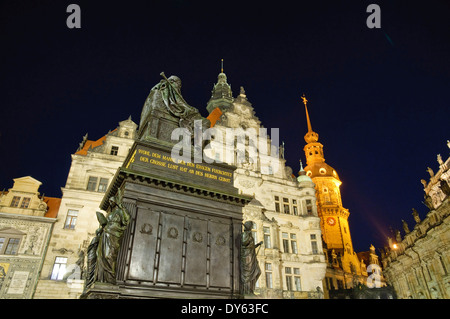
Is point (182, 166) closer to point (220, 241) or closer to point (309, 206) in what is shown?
point (220, 241)

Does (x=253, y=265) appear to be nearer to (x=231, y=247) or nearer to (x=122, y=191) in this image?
(x=231, y=247)

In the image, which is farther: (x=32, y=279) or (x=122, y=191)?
(x=32, y=279)

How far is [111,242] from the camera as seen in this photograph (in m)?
8.47

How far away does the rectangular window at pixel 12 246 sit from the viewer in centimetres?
1966

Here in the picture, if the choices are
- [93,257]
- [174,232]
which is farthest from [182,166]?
[93,257]

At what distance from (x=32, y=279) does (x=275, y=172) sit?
788 inches

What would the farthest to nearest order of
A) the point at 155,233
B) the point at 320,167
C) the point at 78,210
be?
the point at 320,167
the point at 78,210
the point at 155,233

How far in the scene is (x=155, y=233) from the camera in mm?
9391

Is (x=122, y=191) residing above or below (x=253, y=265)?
above

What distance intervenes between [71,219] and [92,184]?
9.18ft

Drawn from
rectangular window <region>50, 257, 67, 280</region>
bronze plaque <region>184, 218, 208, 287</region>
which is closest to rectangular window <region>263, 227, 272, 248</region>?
rectangular window <region>50, 257, 67, 280</region>

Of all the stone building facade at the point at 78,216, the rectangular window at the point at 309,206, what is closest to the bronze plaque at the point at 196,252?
the stone building facade at the point at 78,216

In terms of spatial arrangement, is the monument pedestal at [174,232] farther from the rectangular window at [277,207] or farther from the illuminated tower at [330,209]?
the illuminated tower at [330,209]
